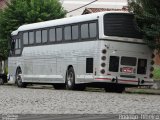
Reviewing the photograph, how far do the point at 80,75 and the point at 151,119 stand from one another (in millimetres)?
16070

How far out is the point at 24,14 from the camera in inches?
1836

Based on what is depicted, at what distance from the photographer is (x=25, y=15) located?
46625 millimetres

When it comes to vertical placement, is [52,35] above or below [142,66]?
above

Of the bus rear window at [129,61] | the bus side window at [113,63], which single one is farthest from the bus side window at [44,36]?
the bus rear window at [129,61]

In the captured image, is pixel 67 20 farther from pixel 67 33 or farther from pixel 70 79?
pixel 70 79

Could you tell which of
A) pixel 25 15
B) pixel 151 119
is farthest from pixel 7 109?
pixel 25 15

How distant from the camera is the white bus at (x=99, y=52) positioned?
26812mm

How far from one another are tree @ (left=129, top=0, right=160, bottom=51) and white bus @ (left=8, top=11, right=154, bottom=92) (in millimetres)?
402

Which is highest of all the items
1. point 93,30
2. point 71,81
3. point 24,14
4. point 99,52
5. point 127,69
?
point 24,14

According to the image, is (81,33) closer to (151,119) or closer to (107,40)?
(107,40)

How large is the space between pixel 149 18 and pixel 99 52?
9.59 ft

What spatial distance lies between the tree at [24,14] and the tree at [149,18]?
1793 centimetres

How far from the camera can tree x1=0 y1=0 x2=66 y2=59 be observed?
46.2 meters

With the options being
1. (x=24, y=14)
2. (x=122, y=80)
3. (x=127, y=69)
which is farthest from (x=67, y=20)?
(x=24, y=14)
